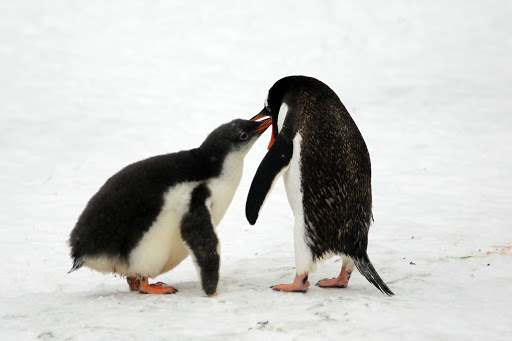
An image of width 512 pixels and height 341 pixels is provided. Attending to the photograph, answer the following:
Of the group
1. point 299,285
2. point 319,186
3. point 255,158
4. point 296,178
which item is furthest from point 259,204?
point 255,158

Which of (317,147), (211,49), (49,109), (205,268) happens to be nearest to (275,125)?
(317,147)

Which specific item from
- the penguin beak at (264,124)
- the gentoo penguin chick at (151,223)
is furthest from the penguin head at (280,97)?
the gentoo penguin chick at (151,223)

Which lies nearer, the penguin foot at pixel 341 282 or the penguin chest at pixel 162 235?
the penguin chest at pixel 162 235

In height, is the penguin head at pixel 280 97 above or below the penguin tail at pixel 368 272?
above

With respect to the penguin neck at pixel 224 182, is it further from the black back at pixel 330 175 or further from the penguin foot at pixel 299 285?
the penguin foot at pixel 299 285

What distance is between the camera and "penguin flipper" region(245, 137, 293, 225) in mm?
4227

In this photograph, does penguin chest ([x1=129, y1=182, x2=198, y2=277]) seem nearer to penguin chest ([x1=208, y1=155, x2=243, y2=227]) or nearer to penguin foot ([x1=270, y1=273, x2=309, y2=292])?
penguin chest ([x1=208, y1=155, x2=243, y2=227])

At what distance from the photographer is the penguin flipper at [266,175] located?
4.23m

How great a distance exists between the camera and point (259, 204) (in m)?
4.25

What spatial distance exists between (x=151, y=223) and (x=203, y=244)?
1.24ft

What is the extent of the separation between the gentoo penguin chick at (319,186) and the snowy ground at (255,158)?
28cm

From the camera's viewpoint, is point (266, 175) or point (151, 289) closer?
point (266, 175)

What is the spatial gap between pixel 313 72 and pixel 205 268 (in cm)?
948

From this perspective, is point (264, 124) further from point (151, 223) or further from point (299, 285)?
point (299, 285)
